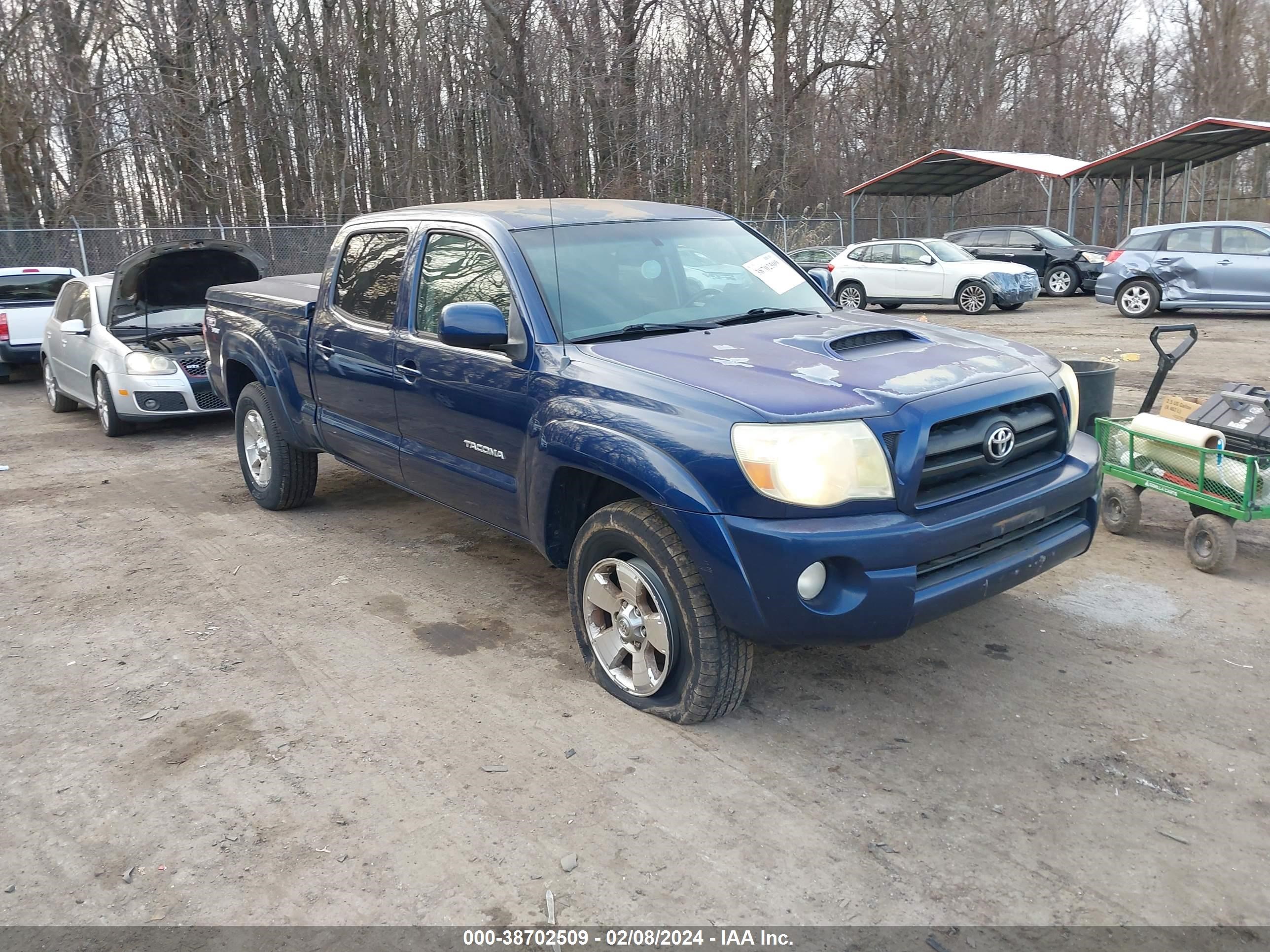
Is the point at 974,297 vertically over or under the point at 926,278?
under

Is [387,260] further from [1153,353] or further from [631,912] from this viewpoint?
[1153,353]

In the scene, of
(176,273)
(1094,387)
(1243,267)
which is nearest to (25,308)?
(176,273)

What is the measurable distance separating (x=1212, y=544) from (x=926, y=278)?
48.7 ft

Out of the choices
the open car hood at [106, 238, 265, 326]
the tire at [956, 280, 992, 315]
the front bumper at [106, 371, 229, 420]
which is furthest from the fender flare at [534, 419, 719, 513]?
the tire at [956, 280, 992, 315]

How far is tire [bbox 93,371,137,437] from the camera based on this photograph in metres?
9.38

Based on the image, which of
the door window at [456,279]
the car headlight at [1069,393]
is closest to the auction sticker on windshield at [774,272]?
the door window at [456,279]

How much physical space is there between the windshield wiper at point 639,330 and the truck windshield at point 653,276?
0.01m

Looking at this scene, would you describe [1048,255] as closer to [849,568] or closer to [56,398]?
[56,398]

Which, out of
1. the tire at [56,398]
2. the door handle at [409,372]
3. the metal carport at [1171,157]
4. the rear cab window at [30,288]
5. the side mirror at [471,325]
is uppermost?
the metal carport at [1171,157]

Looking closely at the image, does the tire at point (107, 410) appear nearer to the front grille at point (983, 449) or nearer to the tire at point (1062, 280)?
the front grille at point (983, 449)

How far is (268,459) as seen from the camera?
21.9 feet

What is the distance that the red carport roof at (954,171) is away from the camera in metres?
24.2

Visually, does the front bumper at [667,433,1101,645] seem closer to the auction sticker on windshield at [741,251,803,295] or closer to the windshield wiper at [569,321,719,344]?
the windshield wiper at [569,321,719,344]

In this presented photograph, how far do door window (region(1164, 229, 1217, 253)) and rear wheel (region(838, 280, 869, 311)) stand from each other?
558cm
